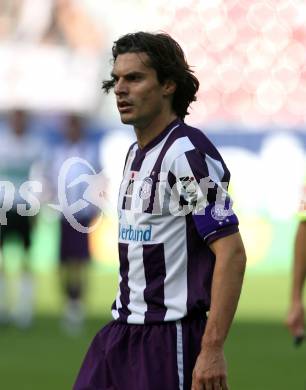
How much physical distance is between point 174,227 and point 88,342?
653cm

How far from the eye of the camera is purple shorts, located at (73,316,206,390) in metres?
4.05

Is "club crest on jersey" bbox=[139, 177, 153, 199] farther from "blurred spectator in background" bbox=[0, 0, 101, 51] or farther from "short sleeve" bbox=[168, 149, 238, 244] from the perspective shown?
"blurred spectator in background" bbox=[0, 0, 101, 51]

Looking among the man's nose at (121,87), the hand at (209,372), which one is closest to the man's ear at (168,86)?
the man's nose at (121,87)

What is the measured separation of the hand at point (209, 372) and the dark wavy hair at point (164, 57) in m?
0.93

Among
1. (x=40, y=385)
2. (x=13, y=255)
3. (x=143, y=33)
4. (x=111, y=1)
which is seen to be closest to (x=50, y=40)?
(x=111, y=1)

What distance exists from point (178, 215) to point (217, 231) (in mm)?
168

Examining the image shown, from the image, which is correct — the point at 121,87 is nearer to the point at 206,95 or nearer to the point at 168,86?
the point at 168,86

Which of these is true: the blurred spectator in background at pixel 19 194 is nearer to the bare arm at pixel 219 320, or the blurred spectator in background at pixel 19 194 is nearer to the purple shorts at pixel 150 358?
the purple shorts at pixel 150 358

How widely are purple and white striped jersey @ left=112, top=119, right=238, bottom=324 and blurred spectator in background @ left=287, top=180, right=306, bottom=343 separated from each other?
1.45 m

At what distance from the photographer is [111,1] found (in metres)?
23.0

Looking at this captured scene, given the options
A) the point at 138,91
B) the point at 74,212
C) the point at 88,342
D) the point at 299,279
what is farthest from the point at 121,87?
the point at 74,212

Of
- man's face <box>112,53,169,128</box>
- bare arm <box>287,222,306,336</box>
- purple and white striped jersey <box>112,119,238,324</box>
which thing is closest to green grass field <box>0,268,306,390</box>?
bare arm <box>287,222,306,336</box>

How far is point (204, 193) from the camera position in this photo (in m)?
3.94

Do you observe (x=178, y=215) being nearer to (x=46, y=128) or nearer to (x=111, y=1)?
(x=46, y=128)
